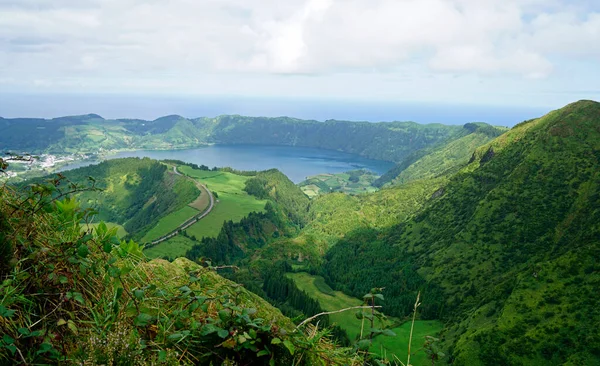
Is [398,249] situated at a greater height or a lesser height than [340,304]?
greater

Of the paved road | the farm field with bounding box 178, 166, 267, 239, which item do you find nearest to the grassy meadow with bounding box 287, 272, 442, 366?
the farm field with bounding box 178, 166, 267, 239

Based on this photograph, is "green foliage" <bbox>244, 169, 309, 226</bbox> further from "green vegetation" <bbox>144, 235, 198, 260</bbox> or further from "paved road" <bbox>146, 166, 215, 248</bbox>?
"green vegetation" <bbox>144, 235, 198, 260</bbox>

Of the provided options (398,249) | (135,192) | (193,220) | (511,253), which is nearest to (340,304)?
(398,249)

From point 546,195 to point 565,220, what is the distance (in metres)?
9.00

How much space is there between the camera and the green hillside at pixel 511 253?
140 feet

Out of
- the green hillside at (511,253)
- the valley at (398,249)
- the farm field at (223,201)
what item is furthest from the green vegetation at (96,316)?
the farm field at (223,201)

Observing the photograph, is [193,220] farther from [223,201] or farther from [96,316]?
[96,316]

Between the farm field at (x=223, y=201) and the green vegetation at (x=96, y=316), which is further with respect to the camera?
the farm field at (x=223, y=201)

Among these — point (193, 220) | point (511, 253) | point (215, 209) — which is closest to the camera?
point (511, 253)

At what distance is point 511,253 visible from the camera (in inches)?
2990

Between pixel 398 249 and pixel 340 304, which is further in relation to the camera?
pixel 398 249

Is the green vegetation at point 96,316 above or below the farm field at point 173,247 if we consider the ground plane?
above

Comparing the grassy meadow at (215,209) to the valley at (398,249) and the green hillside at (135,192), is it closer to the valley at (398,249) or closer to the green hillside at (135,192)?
the valley at (398,249)

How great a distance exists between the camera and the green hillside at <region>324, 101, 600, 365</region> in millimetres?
42594
